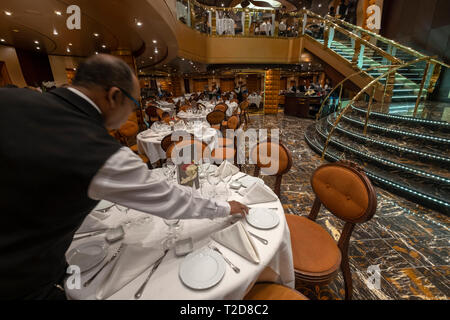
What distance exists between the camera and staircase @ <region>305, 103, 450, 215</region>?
2629 mm

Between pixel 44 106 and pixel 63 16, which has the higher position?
pixel 63 16

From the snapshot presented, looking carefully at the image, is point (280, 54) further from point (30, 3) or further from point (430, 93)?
point (30, 3)

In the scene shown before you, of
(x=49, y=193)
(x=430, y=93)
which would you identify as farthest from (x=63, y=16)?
(x=430, y=93)

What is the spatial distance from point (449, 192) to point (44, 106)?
4.04 m

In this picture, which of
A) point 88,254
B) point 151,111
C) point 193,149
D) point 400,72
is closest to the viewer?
point 88,254

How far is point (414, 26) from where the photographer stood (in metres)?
6.71

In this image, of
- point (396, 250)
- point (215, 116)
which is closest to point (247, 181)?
point (396, 250)

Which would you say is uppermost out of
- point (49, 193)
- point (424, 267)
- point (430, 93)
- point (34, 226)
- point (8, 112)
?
point (8, 112)

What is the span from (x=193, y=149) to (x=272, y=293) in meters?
1.80

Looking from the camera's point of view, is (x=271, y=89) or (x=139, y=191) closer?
(x=139, y=191)

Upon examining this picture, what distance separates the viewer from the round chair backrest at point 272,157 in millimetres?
1924

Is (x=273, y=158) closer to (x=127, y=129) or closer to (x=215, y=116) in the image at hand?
(x=127, y=129)

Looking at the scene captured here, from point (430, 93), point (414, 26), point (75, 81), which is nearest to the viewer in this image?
point (75, 81)

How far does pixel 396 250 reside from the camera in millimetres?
1990
